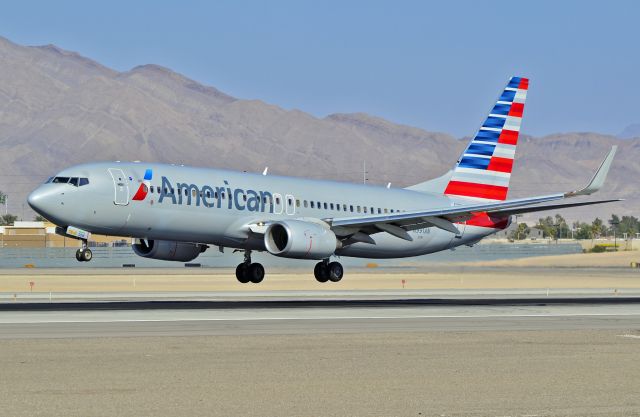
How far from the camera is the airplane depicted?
4606 centimetres

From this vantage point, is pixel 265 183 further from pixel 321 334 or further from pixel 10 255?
pixel 10 255

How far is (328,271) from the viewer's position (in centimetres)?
5281

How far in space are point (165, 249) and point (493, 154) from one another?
20.1m

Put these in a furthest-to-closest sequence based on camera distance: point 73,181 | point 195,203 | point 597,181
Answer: point 597,181
point 195,203
point 73,181

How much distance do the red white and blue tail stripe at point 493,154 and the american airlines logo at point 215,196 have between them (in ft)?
46.6

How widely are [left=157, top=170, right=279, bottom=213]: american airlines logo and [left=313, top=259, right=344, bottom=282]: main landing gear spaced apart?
401cm

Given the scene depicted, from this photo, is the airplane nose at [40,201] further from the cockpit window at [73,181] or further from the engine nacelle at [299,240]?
the engine nacelle at [299,240]

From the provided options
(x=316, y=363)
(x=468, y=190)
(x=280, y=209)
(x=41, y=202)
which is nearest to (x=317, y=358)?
(x=316, y=363)

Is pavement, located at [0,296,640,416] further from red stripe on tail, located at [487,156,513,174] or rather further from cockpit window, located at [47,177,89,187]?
red stripe on tail, located at [487,156,513,174]

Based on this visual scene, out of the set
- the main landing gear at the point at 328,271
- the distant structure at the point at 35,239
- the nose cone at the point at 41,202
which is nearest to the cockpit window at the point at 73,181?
the nose cone at the point at 41,202

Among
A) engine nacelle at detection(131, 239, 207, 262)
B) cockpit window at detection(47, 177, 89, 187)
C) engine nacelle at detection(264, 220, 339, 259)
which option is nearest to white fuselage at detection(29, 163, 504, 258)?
cockpit window at detection(47, 177, 89, 187)

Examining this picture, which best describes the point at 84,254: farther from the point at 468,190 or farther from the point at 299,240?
the point at 468,190

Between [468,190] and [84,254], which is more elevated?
[468,190]

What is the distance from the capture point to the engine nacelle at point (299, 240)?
48.2m
